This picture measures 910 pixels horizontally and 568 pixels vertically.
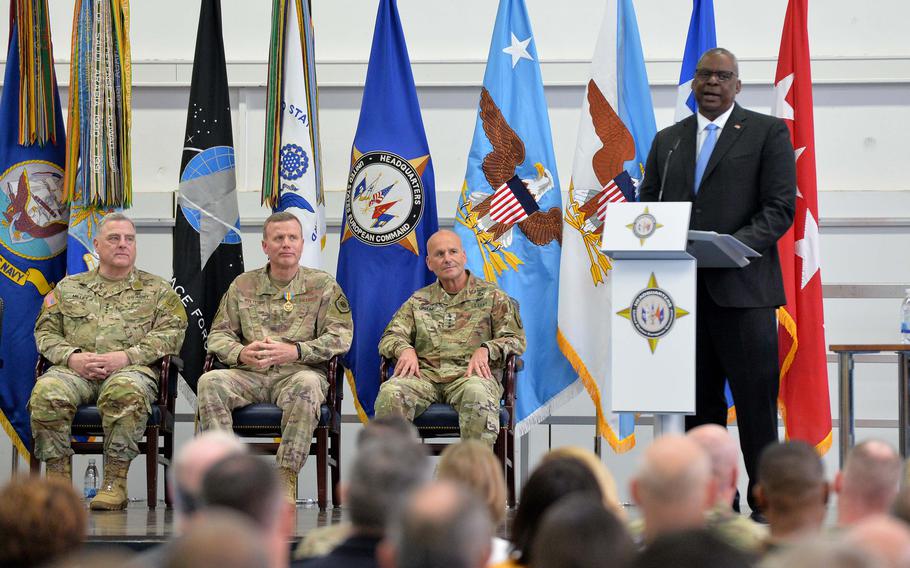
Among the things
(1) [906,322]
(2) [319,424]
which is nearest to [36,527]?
(2) [319,424]

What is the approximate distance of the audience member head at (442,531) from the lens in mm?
1482

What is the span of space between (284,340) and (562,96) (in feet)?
7.58

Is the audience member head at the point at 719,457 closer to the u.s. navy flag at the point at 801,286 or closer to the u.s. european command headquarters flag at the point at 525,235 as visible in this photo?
the u.s. navy flag at the point at 801,286

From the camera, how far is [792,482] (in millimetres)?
2207

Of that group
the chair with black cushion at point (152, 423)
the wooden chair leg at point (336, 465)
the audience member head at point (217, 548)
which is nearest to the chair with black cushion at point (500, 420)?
the wooden chair leg at point (336, 465)

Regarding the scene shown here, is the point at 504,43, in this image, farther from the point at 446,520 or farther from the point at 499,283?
the point at 446,520

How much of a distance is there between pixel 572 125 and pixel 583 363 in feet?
5.20

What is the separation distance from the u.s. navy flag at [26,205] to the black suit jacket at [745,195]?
3.05 meters

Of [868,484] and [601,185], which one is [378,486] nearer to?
[868,484]

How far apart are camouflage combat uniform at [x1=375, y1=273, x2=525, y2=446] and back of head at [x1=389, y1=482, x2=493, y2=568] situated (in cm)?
323

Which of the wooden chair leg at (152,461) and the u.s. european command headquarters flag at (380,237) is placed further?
the u.s. european command headquarters flag at (380,237)

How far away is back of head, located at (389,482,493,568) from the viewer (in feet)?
4.86

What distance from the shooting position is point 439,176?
21.7ft

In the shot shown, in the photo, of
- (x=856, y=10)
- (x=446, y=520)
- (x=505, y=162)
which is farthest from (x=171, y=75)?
(x=446, y=520)
